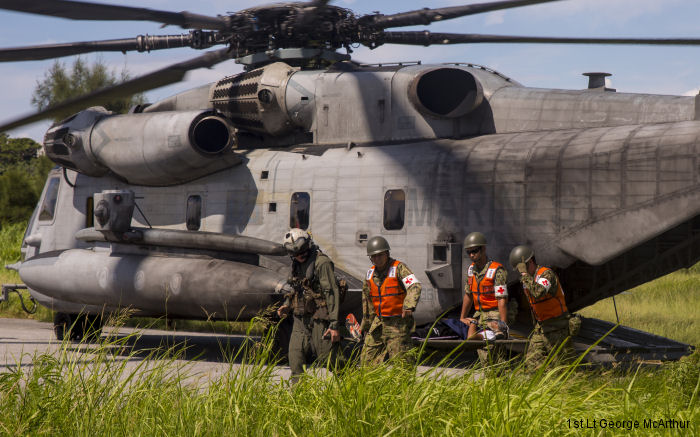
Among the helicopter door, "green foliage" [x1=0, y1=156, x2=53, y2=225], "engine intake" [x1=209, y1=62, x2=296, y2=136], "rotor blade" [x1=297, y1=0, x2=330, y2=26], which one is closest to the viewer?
the helicopter door

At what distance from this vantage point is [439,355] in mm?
11289

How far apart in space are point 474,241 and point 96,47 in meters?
5.93

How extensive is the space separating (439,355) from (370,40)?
448 centimetres

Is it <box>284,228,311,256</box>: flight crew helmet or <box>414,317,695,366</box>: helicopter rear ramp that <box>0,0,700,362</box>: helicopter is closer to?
<box>414,317,695,366</box>: helicopter rear ramp

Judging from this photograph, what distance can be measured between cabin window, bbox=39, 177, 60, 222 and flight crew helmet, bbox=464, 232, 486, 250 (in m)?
7.89

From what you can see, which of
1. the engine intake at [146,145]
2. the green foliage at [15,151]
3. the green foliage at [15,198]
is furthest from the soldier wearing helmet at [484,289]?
the green foliage at [15,151]

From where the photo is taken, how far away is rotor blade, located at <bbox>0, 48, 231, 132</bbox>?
10.4 m

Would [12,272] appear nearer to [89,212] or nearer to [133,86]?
[89,212]

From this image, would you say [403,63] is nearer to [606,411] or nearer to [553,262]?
[553,262]

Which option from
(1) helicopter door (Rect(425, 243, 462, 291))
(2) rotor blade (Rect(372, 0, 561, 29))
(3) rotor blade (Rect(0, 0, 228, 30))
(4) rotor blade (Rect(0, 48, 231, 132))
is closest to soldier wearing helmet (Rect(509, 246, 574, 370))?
(1) helicopter door (Rect(425, 243, 462, 291))

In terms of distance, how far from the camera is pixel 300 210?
11.1 meters

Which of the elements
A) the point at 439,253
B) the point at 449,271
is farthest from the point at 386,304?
the point at 439,253

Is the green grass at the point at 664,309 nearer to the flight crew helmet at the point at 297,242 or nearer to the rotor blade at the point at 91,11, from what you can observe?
the flight crew helmet at the point at 297,242

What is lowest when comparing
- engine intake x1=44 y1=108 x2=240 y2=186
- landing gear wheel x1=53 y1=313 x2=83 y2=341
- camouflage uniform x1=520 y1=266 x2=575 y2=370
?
landing gear wheel x1=53 y1=313 x2=83 y2=341
